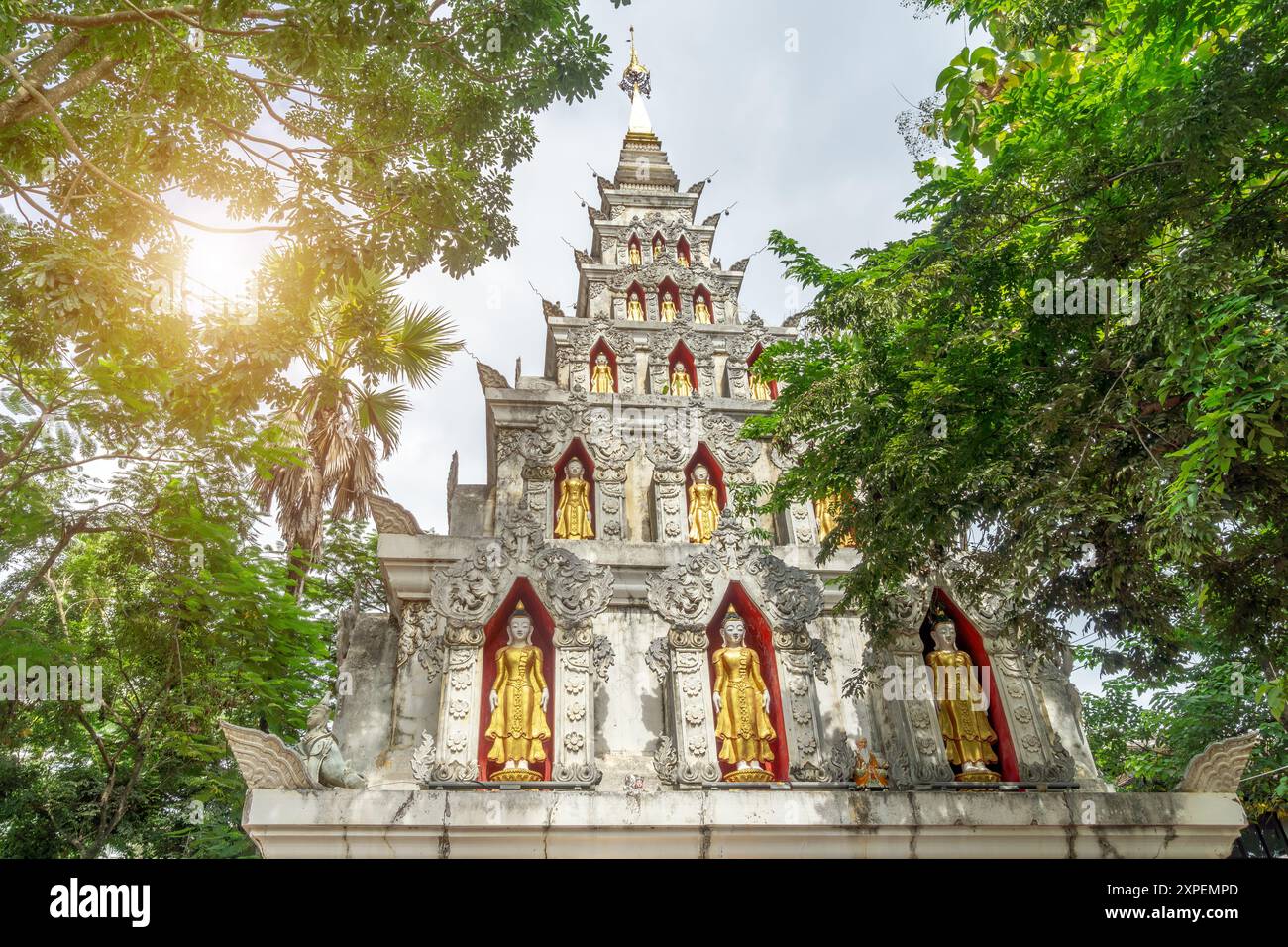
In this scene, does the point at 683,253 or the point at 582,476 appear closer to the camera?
the point at 582,476

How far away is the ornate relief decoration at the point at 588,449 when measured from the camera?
1224 cm

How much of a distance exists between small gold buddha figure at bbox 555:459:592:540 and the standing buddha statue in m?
4.98

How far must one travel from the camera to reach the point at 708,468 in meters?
13.2

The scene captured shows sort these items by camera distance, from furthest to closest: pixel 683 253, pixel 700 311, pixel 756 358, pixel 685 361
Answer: pixel 683 253 → pixel 700 311 → pixel 685 361 → pixel 756 358

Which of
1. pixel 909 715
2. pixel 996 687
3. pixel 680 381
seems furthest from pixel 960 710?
pixel 680 381

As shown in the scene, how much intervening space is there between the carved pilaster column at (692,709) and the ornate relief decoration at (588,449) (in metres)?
2.67

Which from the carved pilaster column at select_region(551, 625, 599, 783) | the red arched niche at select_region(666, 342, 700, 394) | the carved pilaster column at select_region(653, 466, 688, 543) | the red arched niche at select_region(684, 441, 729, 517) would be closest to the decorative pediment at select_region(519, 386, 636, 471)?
the carved pilaster column at select_region(653, 466, 688, 543)

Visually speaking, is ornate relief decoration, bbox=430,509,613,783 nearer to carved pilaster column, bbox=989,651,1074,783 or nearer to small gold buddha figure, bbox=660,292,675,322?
carved pilaster column, bbox=989,651,1074,783

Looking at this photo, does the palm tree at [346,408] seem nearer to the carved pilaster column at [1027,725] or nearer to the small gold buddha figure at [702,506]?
the small gold buddha figure at [702,506]

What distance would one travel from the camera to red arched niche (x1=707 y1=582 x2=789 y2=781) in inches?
373

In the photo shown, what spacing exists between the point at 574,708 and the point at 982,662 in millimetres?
4942

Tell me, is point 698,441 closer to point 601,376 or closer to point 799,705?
point 601,376
